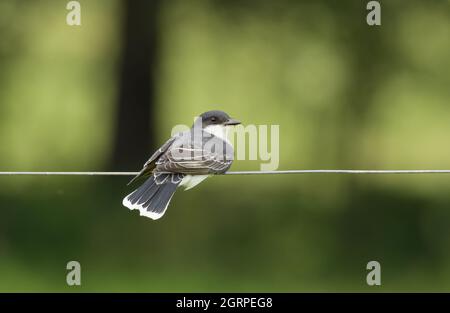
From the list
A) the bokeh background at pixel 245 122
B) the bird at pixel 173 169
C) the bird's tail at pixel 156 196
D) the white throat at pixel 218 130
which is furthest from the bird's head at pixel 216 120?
the bokeh background at pixel 245 122

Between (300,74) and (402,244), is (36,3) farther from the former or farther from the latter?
(402,244)

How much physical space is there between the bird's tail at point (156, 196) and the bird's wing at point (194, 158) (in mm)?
100

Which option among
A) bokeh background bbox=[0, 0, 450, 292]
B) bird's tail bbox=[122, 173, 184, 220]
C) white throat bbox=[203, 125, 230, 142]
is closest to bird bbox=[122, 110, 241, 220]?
bird's tail bbox=[122, 173, 184, 220]

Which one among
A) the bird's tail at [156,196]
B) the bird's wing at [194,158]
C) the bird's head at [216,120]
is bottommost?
the bird's tail at [156,196]

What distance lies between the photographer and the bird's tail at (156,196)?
6.09 meters

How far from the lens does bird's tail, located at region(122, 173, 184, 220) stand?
6.09 meters

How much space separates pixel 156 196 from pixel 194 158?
0.38m

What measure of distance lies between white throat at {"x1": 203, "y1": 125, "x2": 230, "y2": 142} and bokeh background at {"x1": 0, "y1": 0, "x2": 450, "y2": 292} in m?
2.03

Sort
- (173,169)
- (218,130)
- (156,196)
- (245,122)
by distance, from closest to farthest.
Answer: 1. (173,169)
2. (156,196)
3. (218,130)
4. (245,122)

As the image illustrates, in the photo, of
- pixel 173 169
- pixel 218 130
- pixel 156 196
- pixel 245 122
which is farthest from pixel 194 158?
pixel 245 122

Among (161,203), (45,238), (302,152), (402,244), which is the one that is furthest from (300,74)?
(161,203)

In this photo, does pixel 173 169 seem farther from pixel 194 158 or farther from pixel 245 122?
pixel 245 122

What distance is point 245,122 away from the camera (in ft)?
46.1

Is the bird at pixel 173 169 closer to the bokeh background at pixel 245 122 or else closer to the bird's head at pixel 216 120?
the bird's head at pixel 216 120
